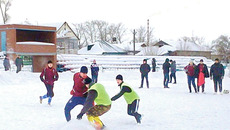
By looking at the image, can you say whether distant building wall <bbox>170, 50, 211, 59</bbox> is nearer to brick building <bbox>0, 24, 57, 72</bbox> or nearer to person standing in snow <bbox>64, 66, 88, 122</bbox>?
brick building <bbox>0, 24, 57, 72</bbox>

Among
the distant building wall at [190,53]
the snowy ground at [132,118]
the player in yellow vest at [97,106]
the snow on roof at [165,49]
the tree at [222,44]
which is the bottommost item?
the snowy ground at [132,118]

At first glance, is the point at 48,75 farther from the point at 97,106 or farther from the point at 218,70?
the point at 218,70

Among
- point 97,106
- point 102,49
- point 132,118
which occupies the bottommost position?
point 132,118

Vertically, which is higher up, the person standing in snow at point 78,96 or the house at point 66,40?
the house at point 66,40

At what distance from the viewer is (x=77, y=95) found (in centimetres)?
710

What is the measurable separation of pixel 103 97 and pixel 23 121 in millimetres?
2843

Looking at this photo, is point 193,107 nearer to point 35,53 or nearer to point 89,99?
point 89,99

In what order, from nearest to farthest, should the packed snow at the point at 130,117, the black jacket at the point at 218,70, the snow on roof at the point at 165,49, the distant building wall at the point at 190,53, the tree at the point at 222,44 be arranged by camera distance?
the packed snow at the point at 130,117, the black jacket at the point at 218,70, the snow on roof at the point at 165,49, the distant building wall at the point at 190,53, the tree at the point at 222,44

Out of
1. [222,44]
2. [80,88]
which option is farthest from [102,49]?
[80,88]

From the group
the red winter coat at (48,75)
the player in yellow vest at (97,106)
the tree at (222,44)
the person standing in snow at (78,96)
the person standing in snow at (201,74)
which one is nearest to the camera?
the player in yellow vest at (97,106)

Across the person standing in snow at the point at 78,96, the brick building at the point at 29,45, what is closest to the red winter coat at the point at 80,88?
the person standing in snow at the point at 78,96

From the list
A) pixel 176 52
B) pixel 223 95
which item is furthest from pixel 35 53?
pixel 176 52

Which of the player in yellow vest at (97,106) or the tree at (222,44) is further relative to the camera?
the tree at (222,44)

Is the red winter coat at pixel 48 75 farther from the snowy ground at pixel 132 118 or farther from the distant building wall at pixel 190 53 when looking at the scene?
the distant building wall at pixel 190 53
